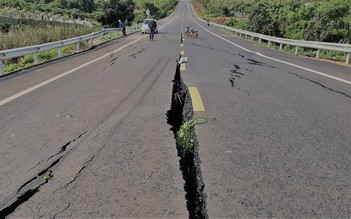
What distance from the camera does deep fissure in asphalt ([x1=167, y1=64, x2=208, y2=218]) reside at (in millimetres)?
2633

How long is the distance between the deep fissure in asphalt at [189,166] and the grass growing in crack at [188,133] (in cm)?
4

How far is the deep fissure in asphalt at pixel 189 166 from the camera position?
263 cm

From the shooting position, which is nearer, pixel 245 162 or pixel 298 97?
pixel 245 162

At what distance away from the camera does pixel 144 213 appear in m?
2.50

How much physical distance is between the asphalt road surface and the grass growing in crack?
0.11 m

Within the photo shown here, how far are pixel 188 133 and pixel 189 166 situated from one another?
3.20 feet

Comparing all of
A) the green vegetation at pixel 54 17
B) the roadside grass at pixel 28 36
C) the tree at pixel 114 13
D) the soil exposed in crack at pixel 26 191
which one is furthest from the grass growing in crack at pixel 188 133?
the tree at pixel 114 13

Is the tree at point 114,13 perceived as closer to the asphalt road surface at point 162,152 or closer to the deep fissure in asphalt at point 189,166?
the asphalt road surface at point 162,152

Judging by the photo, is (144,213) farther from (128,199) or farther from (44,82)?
(44,82)

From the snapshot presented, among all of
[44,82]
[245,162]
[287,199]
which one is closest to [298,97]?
[245,162]

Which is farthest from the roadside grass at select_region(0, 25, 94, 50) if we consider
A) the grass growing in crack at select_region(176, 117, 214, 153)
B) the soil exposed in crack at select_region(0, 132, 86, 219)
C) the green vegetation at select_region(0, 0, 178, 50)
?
the soil exposed in crack at select_region(0, 132, 86, 219)

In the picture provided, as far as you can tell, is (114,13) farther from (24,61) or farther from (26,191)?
(26,191)

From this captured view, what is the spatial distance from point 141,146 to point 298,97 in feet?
11.8

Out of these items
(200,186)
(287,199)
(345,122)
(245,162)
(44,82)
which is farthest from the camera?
(44,82)
